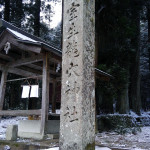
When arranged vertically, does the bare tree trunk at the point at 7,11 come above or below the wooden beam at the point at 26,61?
above

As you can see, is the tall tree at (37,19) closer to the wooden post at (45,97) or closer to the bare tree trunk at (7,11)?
the bare tree trunk at (7,11)

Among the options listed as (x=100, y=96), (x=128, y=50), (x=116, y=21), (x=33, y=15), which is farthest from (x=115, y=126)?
(x=33, y=15)

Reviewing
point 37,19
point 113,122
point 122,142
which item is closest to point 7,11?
point 37,19

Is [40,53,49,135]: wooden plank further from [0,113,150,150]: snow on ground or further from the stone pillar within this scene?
the stone pillar

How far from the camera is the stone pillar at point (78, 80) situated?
3805mm

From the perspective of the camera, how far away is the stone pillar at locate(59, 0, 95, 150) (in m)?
3.80

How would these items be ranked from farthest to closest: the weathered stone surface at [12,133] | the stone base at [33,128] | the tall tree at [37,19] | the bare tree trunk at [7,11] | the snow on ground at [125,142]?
the tall tree at [37,19] → the bare tree trunk at [7,11] → the stone base at [33,128] → the weathered stone surface at [12,133] → the snow on ground at [125,142]

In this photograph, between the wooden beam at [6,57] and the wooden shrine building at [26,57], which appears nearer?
the wooden shrine building at [26,57]

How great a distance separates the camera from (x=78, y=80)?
396 cm

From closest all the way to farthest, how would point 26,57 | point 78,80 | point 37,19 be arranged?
point 78,80 → point 26,57 → point 37,19

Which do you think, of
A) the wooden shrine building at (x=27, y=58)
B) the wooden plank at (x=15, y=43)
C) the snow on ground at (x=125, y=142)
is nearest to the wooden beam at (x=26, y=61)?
the wooden shrine building at (x=27, y=58)

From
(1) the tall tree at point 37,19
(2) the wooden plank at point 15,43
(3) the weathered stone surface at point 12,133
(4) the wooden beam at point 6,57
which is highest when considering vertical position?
(1) the tall tree at point 37,19

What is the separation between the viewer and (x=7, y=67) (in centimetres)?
942

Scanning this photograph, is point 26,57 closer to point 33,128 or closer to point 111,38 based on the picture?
point 33,128
